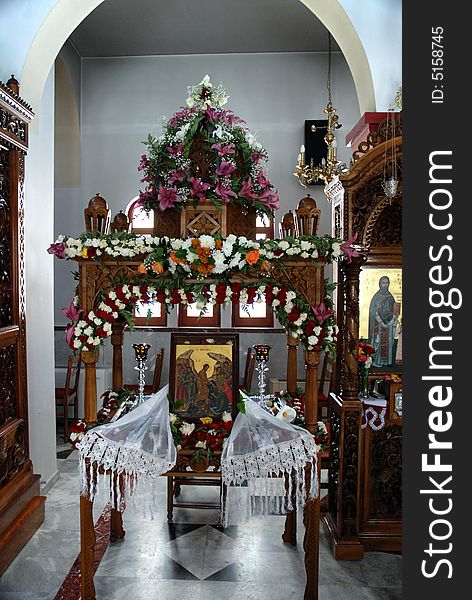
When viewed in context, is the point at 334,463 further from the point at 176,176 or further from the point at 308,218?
the point at 176,176

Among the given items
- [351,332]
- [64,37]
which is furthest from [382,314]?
[64,37]

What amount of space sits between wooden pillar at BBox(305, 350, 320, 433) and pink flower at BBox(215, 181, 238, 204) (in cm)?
97

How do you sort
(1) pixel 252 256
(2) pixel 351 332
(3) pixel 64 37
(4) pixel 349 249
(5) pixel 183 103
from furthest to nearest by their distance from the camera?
(5) pixel 183 103 < (3) pixel 64 37 < (2) pixel 351 332 < (4) pixel 349 249 < (1) pixel 252 256

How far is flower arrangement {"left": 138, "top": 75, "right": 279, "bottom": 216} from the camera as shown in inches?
123

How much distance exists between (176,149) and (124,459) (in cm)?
178

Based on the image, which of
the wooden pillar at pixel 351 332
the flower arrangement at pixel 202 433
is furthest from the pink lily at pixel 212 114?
the flower arrangement at pixel 202 433

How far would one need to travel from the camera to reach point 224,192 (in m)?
3.09

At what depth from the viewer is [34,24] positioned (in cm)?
393

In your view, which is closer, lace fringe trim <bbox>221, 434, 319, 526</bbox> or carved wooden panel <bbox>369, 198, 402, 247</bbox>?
lace fringe trim <bbox>221, 434, 319, 526</bbox>

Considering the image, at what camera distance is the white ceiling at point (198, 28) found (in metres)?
6.27

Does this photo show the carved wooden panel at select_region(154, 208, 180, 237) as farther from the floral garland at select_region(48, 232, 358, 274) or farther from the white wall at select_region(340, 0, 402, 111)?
the white wall at select_region(340, 0, 402, 111)

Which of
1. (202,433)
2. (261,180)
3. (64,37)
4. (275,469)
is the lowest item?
(275,469)

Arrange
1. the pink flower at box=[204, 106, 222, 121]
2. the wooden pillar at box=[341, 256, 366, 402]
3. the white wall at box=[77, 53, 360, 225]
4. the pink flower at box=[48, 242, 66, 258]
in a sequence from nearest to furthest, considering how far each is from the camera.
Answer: the pink flower at box=[48, 242, 66, 258], the pink flower at box=[204, 106, 222, 121], the wooden pillar at box=[341, 256, 366, 402], the white wall at box=[77, 53, 360, 225]

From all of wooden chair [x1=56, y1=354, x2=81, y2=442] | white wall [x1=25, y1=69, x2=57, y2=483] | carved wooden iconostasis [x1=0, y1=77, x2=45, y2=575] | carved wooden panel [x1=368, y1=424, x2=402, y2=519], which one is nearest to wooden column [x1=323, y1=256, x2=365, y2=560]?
carved wooden panel [x1=368, y1=424, x2=402, y2=519]
